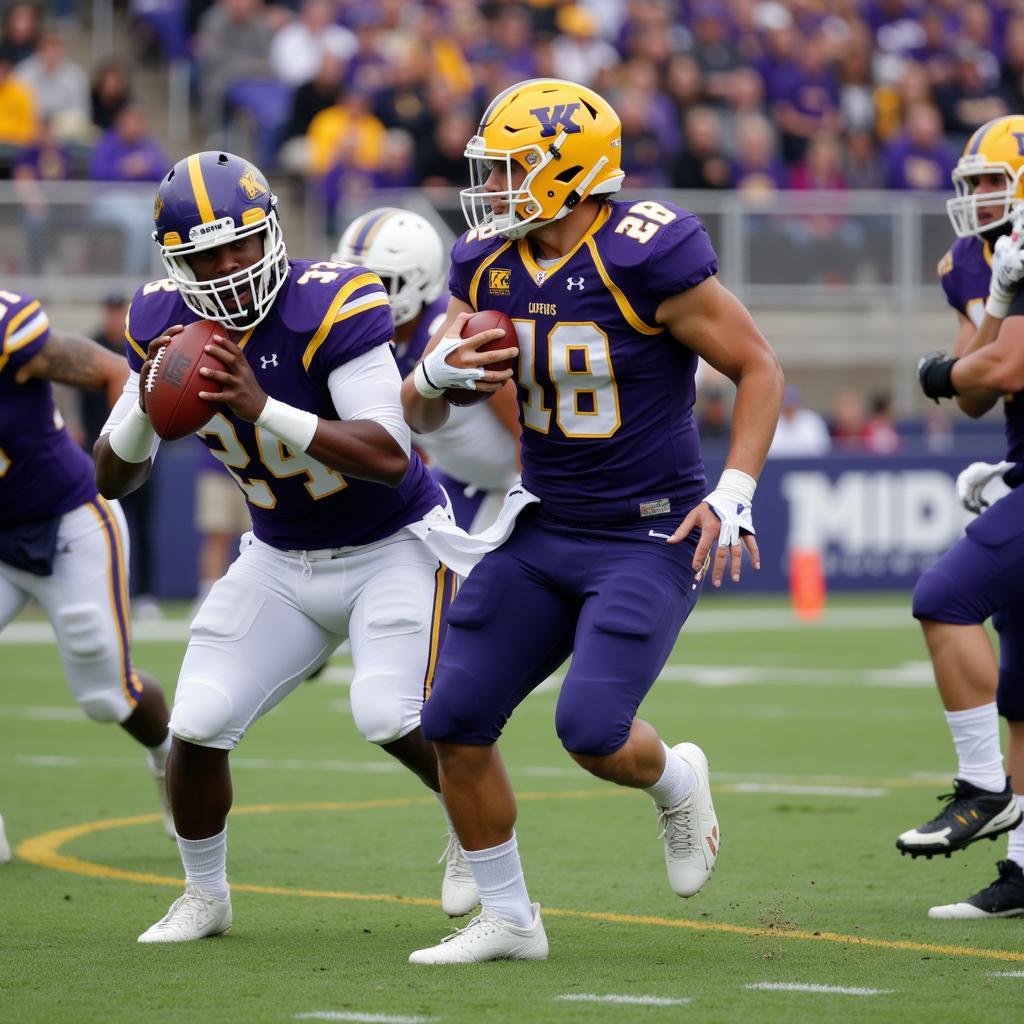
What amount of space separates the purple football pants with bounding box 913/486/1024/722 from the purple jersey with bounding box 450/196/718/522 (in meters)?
0.79

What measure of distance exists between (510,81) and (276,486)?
12.4 metres

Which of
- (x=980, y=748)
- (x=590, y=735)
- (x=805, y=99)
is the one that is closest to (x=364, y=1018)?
(x=590, y=735)

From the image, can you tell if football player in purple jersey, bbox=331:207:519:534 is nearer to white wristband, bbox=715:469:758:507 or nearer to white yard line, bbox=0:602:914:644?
white wristband, bbox=715:469:758:507

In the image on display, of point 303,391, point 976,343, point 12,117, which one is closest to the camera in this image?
point 303,391

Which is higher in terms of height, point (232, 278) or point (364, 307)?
point (232, 278)

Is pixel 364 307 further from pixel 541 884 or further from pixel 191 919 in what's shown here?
pixel 541 884

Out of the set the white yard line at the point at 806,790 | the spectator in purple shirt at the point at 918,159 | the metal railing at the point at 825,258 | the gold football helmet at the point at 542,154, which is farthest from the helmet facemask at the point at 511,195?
the spectator in purple shirt at the point at 918,159

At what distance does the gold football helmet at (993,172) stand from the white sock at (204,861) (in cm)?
252

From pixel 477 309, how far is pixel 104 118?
462 inches

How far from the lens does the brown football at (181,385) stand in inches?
175

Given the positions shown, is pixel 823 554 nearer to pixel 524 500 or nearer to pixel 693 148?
pixel 693 148

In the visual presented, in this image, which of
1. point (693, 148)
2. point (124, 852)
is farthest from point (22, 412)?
point (693, 148)

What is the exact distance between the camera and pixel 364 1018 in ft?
12.6

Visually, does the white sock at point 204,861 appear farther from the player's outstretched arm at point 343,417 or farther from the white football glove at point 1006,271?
the white football glove at point 1006,271
